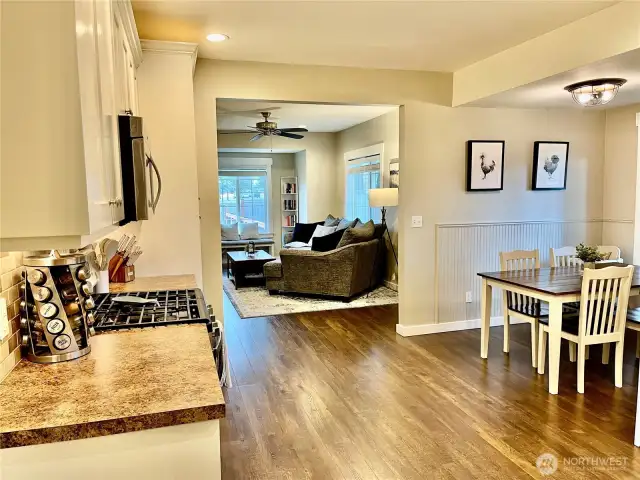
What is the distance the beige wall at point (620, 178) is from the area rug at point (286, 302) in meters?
2.50

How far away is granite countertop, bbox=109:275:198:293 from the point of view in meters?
2.65

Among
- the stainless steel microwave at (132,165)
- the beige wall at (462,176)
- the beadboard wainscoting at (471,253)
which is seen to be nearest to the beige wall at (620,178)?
the beige wall at (462,176)

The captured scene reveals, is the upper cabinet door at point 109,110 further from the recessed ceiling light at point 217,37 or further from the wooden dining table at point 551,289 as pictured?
the wooden dining table at point 551,289

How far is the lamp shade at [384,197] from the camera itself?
587cm

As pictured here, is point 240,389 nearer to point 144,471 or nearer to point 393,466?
point 393,466

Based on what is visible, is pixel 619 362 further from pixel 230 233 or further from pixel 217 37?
pixel 230 233

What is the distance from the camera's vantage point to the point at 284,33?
3.19 meters

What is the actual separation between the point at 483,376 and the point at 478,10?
8.13 ft

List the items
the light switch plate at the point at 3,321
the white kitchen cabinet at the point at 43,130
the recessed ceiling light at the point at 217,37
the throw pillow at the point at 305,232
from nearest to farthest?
the white kitchen cabinet at the point at 43,130 → the light switch plate at the point at 3,321 → the recessed ceiling light at the point at 217,37 → the throw pillow at the point at 305,232

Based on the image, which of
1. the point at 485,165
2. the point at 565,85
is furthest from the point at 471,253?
the point at 565,85

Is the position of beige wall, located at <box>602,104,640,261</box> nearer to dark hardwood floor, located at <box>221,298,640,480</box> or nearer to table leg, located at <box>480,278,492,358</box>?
dark hardwood floor, located at <box>221,298,640,480</box>

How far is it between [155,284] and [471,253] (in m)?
3.08

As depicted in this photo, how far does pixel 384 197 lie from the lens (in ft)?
19.5

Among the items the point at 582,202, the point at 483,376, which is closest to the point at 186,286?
the point at 483,376
